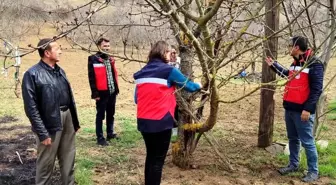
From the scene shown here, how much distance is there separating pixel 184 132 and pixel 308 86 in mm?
1567

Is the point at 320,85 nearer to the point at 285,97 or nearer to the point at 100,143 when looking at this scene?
the point at 285,97

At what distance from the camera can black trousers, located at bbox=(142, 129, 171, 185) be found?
3937 millimetres

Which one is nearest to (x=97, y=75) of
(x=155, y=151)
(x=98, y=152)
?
(x=98, y=152)

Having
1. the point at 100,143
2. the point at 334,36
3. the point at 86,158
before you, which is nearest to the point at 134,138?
the point at 100,143

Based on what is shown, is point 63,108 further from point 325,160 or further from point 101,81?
point 325,160

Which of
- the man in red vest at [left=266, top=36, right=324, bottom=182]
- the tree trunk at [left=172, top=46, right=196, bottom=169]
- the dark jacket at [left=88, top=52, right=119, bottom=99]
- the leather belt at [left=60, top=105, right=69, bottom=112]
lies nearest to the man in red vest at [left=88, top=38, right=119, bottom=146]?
the dark jacket at [left=88, top=52, right=119, bottom=99]

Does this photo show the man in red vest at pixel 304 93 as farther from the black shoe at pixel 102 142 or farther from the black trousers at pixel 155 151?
the black shoe at pixel 102 142

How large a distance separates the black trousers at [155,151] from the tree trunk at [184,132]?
0.89 meters

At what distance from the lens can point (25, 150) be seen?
6.00 metres

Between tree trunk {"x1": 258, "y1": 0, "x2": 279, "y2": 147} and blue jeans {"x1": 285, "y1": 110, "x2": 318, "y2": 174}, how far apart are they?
0.80 meters

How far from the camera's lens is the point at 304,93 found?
15.2 feet

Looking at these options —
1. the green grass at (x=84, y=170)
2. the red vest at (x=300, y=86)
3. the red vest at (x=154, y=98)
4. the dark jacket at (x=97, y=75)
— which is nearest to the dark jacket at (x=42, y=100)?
the red vest at (x=154, y=98)

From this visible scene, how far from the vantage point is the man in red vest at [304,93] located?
455 centimetres

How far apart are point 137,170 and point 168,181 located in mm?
568
